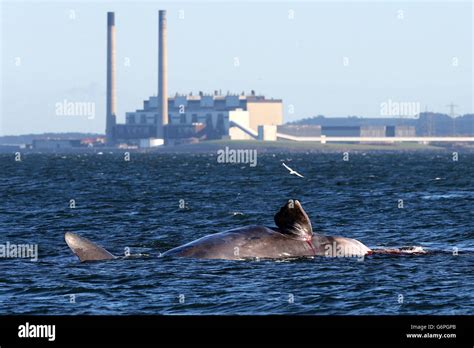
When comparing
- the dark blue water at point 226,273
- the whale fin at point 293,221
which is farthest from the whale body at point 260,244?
the dark blue water at point 226,273

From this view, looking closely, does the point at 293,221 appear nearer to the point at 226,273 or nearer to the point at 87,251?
the point at 226,273

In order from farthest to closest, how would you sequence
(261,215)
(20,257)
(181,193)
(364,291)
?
(181,193) → (261,215) → (20,257) → (364,291)

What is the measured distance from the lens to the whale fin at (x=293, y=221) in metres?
24.1

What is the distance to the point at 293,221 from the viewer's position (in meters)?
24.5

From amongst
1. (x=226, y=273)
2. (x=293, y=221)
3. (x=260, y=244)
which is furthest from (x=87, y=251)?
(x=293, y=221)

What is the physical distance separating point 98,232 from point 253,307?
18.6 meters

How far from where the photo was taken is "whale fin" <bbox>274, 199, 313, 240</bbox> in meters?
24.1

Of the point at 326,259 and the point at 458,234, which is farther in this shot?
the point at 458,234

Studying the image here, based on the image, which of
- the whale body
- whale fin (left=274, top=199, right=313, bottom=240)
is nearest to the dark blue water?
the whale body

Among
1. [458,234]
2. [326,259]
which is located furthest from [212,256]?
[458,234]

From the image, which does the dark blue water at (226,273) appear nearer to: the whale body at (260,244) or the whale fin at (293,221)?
the whale body at (260,244)
